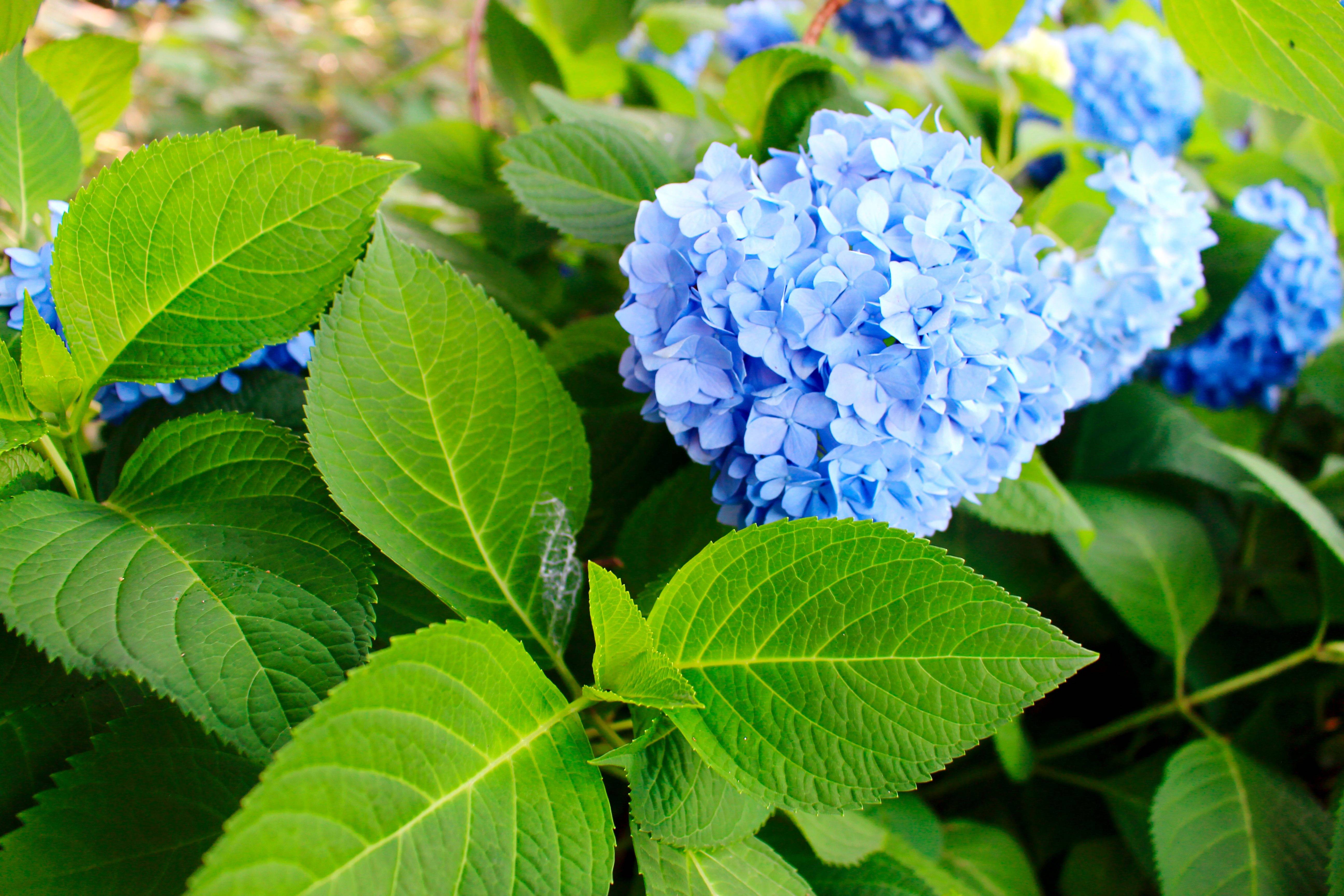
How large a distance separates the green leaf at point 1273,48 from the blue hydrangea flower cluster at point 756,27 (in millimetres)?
821

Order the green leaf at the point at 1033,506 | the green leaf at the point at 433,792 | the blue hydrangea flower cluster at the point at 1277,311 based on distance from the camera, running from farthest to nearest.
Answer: the blue hydrangea flower cluster at the point at 1277,311
the green leaf at the point at 1033,506
the green leaf at the point at 433,792

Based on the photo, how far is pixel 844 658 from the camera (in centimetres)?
53

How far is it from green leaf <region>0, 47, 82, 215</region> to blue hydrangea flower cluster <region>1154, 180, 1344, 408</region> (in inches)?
50.9

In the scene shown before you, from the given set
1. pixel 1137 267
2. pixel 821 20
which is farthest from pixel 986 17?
pixel 1137 267

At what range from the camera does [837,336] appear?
1.84 ft

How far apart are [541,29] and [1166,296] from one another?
95cm

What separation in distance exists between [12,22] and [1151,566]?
123 cm

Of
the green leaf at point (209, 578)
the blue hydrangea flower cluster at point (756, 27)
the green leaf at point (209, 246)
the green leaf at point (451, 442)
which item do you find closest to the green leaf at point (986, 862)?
the green leaf at point (451, 442)

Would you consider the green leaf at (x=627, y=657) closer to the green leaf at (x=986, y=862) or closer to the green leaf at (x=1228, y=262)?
the green leaf at (x=986, y=862)

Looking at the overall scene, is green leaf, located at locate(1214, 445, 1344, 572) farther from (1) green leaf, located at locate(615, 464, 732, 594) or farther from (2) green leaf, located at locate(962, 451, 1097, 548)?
(1) green leaf, located at locate(615, 464, 732, 594)

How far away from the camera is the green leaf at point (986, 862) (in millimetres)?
849

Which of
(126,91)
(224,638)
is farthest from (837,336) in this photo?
(126,91)

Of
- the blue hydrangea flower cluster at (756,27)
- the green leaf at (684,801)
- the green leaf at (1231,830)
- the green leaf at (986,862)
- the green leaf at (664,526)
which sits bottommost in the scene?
the green leaf at (986,862)

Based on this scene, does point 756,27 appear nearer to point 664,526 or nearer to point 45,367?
point 664,526
